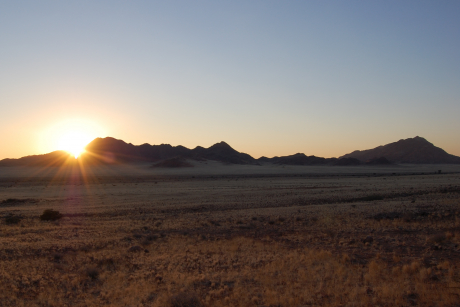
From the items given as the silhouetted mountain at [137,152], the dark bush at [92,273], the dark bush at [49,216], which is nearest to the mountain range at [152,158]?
the silhouetted mountain at [137,152]

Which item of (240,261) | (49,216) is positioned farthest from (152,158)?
(240,261)

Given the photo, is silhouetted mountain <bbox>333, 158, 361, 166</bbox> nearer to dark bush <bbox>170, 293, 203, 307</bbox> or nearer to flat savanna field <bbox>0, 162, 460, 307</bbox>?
flat savanna field <bbox>0, 162, 460, 307</bbox>

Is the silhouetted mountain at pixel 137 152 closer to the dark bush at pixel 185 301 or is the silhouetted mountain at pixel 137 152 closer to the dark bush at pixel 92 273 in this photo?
the dark bush at pixel 92 273

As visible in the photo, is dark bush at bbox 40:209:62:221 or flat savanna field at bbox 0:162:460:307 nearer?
flat savanna field at bbox 0:162:460:307

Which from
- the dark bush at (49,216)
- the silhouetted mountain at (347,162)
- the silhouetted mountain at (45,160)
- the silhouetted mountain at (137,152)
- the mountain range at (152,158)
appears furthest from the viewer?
the silhouetted mountain at (137,152)

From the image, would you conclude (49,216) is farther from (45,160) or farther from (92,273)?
(45,160)

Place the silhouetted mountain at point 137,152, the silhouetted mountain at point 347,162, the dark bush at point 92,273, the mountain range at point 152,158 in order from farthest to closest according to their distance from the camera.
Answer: the silhouetted mountain at point 137,152
the silhouetted mountain at point 347,162
the mountain range at point 152,158
the dark bush at point 92,273

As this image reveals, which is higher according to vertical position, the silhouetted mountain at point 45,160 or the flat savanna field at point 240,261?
the silhouetted mountain at point 45,160

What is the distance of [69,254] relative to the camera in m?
13.4

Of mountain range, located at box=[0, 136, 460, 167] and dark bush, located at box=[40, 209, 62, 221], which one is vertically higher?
mountain range, located at box=[0, 136, 460, 167]

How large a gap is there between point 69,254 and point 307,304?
9.46 metres

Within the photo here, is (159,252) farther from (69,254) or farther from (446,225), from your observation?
(446,225)

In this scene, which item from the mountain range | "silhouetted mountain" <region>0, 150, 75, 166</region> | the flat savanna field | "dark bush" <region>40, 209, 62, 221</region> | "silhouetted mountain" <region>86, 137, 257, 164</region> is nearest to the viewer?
the flat savanna field

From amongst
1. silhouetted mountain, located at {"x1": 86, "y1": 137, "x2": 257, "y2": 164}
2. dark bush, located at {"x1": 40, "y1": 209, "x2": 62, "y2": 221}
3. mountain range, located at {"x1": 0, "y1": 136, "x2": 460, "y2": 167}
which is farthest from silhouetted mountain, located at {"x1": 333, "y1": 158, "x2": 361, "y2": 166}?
dark bush, located at {"x1": 40, "y1": 209, "x2": 62, "y2": 221}
